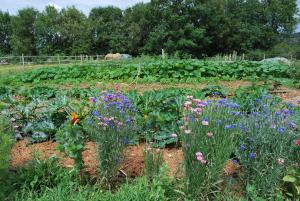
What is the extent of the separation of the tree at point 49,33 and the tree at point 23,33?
1.10 metres

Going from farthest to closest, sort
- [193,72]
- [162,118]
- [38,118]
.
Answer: [193,72] < [38,118] < [162,118]

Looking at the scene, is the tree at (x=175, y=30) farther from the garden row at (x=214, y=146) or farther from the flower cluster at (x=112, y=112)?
the garden row at (x=214, y=146)

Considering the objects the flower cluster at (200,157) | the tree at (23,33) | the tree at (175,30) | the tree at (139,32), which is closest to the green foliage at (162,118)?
the flower cluster at (200,157)

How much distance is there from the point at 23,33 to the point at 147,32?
18.5 m

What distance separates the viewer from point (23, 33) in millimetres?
52781

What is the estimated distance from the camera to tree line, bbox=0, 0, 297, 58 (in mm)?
50219

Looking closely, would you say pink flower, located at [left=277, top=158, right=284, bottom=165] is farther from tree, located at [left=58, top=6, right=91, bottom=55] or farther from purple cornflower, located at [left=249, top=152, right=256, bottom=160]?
tree, located at [left=58, top=6, right=91, bottom=55]

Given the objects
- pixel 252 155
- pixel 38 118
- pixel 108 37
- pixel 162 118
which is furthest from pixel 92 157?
pixel 108 37

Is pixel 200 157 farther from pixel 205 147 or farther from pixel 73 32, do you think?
pixel 73 32

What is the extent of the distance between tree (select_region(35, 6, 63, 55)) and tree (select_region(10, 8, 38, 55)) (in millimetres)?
1097

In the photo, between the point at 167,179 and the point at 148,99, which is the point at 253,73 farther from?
the point at 167,179

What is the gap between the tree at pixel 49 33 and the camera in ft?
167

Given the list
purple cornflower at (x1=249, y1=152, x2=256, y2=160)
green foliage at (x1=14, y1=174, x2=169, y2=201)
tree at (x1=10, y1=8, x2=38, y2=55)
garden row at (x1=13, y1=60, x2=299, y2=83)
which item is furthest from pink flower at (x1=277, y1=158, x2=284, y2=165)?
tree at (x1=10, y1=8, x2=38, y2=55)

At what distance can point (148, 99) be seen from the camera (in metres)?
5.16
